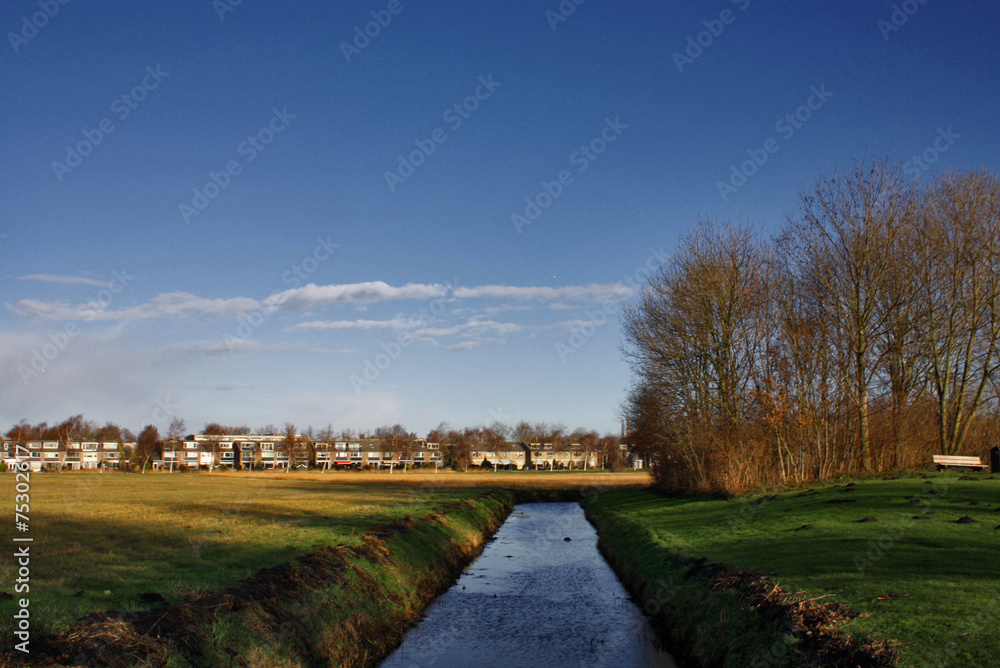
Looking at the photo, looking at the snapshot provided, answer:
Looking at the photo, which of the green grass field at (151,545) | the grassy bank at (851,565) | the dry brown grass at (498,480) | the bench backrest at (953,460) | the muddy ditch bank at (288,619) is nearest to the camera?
the muddy ditch bank at (288,619)

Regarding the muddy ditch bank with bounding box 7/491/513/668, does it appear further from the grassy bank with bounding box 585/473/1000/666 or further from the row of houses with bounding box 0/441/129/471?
the row of houses with bounding box 0/441/129/471

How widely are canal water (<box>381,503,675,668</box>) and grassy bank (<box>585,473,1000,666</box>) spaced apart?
102cm

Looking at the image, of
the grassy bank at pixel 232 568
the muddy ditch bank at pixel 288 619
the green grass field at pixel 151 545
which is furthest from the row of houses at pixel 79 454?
the muddy ditch bank at pixel 288 619

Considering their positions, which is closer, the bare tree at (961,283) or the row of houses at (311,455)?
the bare tree at (961,283)

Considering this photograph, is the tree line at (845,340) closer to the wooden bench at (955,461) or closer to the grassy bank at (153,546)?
the wooden bench at (955,461)

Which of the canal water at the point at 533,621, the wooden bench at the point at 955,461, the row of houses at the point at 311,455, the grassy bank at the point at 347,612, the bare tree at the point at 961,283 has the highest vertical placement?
the bare tree at the point at 961,283

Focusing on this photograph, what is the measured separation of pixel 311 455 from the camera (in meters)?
177

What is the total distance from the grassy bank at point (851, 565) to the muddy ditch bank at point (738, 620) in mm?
44

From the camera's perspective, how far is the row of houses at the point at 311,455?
15938 cm

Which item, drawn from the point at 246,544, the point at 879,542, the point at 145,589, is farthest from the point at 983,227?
the point at 145,589

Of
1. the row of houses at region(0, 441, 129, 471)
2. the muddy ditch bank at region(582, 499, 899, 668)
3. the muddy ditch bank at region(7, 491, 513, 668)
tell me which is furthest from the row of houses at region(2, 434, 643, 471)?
the muddy ditch bank at region(582, 499, 899, 668)

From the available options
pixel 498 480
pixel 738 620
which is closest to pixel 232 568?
pixel 738 620

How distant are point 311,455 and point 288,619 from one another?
566 feet

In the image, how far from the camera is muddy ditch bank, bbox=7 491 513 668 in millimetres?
9312
